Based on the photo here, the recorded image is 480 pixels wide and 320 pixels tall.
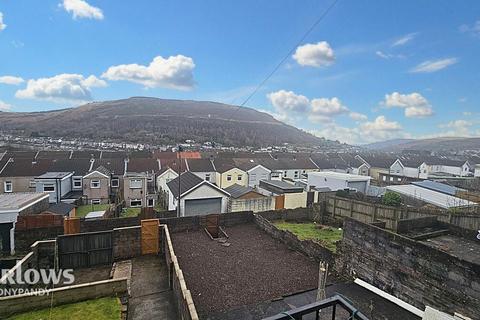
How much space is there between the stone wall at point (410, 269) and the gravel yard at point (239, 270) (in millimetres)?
1714

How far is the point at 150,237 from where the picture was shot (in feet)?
39.3

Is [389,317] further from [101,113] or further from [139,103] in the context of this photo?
[139,103]

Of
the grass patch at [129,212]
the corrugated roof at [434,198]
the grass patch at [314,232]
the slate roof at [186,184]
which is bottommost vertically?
the grass patch at [129,212]

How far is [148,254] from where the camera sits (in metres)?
12.0

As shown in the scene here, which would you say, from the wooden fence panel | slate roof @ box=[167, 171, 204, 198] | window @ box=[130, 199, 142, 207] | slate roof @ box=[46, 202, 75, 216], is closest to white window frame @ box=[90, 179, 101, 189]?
window @ box=[130, 199, 142, 207]

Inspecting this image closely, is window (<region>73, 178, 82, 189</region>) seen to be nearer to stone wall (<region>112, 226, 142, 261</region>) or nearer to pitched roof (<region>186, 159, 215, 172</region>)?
pitched roof (<region>186, 159, 215, 172</region>)

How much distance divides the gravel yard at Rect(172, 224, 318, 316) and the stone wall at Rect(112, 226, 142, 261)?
172cm

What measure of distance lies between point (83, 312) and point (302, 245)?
8.17 meters

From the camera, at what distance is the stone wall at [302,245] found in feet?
33.3

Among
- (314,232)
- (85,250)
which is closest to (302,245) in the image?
(314,232)

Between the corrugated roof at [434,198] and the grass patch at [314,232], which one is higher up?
the corrugated roof at [434,198]

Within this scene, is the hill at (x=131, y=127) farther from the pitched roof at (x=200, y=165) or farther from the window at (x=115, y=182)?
the window at (x=115, y=182)

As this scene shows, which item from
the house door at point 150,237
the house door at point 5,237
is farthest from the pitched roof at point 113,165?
the house door at point 150,237

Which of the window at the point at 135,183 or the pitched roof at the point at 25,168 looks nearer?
the window at the point at 135,183
